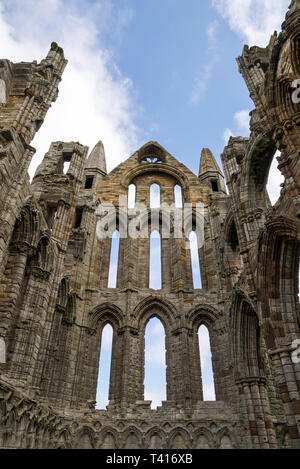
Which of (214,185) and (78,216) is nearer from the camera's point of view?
(78,216)

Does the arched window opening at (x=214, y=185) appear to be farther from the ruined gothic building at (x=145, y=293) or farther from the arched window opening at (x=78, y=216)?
the arched window opening at (x=78, y=216)

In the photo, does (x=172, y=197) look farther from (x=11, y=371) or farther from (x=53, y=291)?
(x=11, y=371)

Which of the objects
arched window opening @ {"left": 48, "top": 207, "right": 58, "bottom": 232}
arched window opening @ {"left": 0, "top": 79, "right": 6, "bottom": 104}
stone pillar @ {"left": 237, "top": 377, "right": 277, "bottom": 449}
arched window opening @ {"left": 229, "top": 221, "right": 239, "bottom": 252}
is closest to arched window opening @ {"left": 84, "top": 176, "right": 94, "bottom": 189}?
arched window opening @ {"left": 48, "top": 207, "right": 58, "bottom": 232}

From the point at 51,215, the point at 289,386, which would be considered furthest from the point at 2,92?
the point at 289,386

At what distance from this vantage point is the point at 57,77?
12172 millimetres

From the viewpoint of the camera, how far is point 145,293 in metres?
15.6

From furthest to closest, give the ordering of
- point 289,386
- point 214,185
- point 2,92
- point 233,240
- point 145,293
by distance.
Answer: point 214,185 < point 145,293 < point 233,240 < point 2,92 < point 289,386

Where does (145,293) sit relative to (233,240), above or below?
below

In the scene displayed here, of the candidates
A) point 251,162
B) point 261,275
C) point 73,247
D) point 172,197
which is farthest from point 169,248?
point 261,275

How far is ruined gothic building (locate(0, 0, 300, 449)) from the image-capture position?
327 inches

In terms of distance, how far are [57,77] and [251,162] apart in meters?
7.82

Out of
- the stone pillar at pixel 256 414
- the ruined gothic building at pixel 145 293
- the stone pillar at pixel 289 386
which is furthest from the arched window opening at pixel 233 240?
the stone pillar at pixel 289 386

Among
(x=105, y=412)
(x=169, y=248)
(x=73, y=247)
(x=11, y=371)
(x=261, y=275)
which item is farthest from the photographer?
(x=169, y=248)

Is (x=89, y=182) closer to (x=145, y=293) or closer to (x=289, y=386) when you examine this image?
(x=145, y=293)
